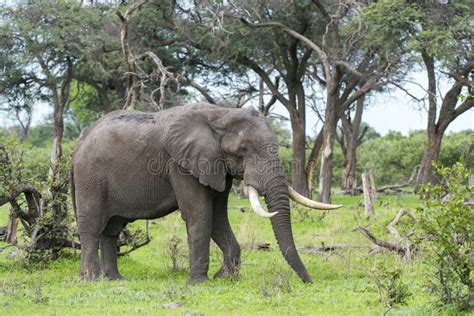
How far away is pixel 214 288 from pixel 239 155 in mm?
1874

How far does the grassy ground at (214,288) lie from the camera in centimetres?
978

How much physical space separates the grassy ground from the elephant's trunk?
173 millimetres

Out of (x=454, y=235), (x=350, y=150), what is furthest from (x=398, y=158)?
(x=454, y=235)

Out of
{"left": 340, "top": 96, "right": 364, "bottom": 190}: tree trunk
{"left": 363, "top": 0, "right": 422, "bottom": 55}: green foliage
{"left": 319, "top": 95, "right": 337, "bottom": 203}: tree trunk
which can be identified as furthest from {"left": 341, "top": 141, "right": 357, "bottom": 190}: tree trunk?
{"left": 363, "top": 0, "right": 422, "bottom": 55}: green foliage

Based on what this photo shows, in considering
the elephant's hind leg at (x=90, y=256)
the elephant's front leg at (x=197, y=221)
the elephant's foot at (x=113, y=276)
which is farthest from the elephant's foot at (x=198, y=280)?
the elephant's hind leg at (x=90, y=256)

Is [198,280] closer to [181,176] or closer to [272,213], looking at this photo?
[181,176]

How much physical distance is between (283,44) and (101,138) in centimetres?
1835

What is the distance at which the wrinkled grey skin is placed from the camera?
462 inches

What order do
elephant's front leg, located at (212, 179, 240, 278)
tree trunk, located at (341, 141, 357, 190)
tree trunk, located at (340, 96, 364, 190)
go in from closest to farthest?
elephant's front leg, located at (212, 179, 240, 278) → tree trunk, located at (341, 141, 357, 190) → tree trunk, located at (340, 96, 364, 190)

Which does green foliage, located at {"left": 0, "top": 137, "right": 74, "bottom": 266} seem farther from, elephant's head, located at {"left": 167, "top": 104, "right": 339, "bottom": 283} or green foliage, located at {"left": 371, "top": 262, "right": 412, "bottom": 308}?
green foliage, located at {"left": 371, "top": 262, "right": 412, "bottom": 308}

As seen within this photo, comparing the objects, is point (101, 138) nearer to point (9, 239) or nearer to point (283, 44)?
point (9, 239)

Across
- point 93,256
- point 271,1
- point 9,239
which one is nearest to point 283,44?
point 271,1

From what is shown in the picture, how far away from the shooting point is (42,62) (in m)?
31.9

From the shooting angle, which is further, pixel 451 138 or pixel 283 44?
pixel 451 138
